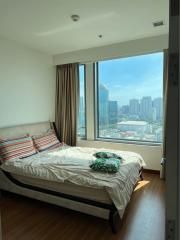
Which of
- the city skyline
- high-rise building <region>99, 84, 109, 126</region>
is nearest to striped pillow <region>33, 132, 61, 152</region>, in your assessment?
high-rise building <region>99, 84, 109, 126</region>

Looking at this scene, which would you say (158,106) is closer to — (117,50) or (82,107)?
(117,50)

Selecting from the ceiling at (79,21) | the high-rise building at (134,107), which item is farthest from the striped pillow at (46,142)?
the ceiling at (79,21)

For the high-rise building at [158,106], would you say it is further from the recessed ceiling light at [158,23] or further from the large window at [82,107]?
the large window at [82,107]

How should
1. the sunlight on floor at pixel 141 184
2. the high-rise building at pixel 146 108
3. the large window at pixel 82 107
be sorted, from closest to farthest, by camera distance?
the sunlight on floor at pixel 141 184 → the high-rise building at pixel 146 108 → the large window at pixel 82 107

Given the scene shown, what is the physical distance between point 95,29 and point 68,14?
0.69m

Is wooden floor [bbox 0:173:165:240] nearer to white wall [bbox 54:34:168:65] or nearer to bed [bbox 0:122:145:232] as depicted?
bed [bbox 0:122:145:232]

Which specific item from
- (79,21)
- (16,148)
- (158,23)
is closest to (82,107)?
(16,148)

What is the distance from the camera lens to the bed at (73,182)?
7.42 ft

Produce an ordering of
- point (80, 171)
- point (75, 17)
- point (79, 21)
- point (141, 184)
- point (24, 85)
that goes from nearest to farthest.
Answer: point (80, 171), point (75, 17), point (79, 21), point (141, 184), point (24, 85)

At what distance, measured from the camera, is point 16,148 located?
3.40 m

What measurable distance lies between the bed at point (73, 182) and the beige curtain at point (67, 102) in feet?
3.70

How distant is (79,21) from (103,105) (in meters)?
2.08

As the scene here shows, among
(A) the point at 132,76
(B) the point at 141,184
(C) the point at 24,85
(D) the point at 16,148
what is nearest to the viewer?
(D) the point at 16,148

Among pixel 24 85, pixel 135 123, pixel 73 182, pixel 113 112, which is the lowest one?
pixel 73 182
